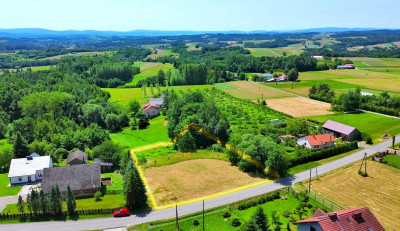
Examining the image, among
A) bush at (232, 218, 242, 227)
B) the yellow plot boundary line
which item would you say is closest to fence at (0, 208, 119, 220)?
the yellow plot boundary line

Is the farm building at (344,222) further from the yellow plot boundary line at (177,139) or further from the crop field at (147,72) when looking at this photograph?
the crop field at (147,72)

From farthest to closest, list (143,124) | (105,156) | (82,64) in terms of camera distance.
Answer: (82,64), (143,124), (105,156)

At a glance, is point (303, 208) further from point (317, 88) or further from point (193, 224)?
point (317, 88)

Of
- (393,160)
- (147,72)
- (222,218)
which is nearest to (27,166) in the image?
(222,218)

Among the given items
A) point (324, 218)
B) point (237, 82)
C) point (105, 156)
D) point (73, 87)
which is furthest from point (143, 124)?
point (237, 82)

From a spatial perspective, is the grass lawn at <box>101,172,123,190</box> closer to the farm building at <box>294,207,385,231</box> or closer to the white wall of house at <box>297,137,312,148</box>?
the farm building at <box>294,207,385,231</box>

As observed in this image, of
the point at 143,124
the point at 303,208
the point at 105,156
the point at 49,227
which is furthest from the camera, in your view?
the point at 143,124
